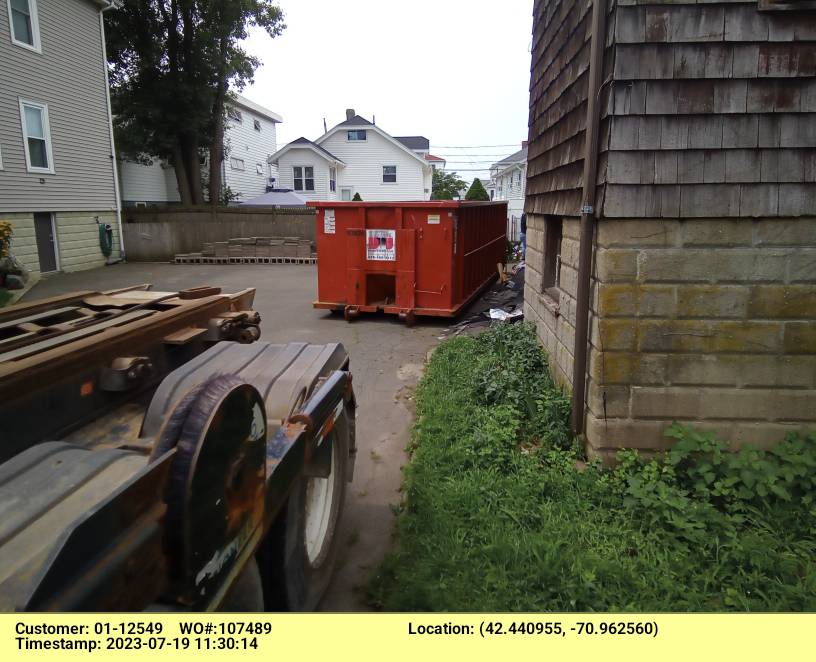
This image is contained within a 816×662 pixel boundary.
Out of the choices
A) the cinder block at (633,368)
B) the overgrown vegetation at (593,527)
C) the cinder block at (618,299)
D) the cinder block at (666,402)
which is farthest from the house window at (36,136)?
the cinder block at (666,402)

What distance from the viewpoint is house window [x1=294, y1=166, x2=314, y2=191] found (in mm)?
33656

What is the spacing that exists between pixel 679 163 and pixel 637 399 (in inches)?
63.4

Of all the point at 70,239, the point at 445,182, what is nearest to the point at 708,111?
the point at 70,239

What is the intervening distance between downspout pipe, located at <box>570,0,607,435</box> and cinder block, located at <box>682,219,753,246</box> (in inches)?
24.8

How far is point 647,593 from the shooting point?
9.83 feet

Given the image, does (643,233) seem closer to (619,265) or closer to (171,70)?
(619,265)

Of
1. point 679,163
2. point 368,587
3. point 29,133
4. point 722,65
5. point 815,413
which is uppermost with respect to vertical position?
point 29,133

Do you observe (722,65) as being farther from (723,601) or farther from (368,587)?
(368,587)

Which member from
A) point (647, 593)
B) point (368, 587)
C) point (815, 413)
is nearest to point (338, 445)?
point (368, 587)

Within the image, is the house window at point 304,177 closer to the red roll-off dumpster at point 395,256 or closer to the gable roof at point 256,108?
the gable roof at point 256,108

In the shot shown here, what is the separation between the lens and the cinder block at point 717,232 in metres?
4.01

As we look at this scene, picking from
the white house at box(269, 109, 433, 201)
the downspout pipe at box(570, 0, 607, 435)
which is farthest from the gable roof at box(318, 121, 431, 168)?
the downspout pipe at box(570, 0, 607, 435)

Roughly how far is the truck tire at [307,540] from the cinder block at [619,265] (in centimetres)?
201

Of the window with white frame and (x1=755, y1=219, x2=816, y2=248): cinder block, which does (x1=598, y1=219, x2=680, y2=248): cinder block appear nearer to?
(x1=755, y1=219, x2=816, y2=248): cinder block
